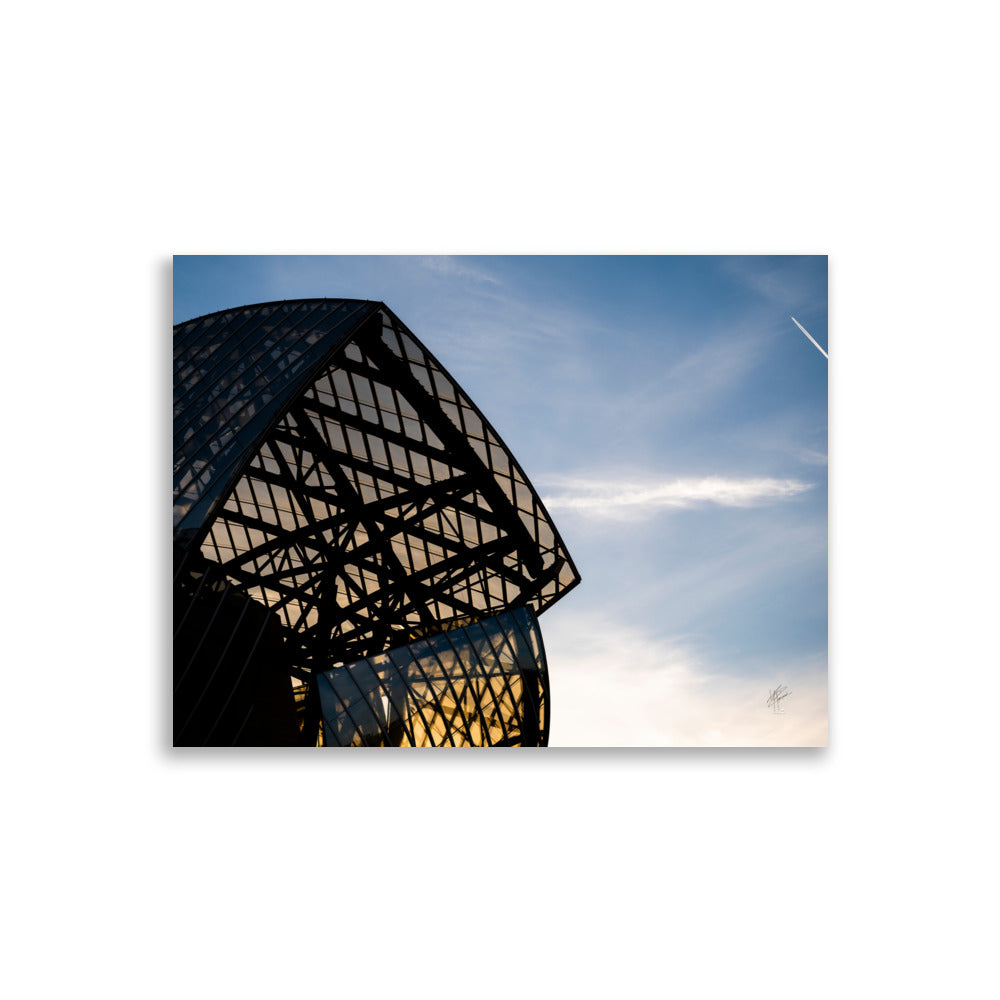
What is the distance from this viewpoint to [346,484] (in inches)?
992

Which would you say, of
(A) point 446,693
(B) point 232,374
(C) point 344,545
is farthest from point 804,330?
(C) point 344,545

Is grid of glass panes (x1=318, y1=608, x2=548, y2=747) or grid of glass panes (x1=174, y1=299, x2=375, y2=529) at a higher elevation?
grid of glass panes (x1=174, y1=299, x2=375, y2=529)

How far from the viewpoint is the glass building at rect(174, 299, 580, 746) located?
11.4m

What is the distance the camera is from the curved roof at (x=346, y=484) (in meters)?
14.3

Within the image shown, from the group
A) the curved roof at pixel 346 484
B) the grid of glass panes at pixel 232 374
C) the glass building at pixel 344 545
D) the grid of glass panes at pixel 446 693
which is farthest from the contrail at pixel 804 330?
the curved roof at pixel 346 484

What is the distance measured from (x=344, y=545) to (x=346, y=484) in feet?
8.47

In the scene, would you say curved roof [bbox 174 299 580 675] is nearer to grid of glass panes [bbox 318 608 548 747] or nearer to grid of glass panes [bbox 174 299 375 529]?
grid of glass panes [bbox 174 299 375 529]

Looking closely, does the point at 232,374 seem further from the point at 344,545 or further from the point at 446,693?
the point at 344,545

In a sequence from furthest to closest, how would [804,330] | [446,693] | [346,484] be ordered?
[346,484], [446,693], [804,330]

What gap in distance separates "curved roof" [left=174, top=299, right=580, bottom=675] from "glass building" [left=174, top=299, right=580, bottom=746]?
64mm

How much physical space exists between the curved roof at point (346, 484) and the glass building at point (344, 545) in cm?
6
